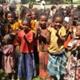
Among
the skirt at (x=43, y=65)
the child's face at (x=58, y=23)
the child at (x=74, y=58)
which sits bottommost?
the skirt at (x=43, y=65)

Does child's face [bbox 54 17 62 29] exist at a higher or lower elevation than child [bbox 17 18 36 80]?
higher

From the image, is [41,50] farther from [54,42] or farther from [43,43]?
[54,42]

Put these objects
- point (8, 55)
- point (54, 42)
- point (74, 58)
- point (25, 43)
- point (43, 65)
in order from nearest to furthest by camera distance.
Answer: point (74, 58)
point (54, 42)
point (25, 43)
point (8, 55)
point (43, 65)

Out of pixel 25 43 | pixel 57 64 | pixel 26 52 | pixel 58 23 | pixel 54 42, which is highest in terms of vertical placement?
pixel 58 23

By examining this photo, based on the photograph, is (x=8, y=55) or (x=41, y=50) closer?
(x=41, y=50)

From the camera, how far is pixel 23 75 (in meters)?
10.8

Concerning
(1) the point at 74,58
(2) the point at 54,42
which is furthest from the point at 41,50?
(1) the point at 74,58

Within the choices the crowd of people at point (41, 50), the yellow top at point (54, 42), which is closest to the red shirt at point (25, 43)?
the crowd of people at point (41, 50)

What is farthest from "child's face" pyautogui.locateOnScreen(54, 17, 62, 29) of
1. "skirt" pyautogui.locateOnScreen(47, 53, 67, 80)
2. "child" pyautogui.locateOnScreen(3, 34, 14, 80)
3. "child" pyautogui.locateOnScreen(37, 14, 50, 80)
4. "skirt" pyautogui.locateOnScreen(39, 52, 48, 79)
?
"child" pyautogui.locateOnScreen(3, 34, 14, 80)

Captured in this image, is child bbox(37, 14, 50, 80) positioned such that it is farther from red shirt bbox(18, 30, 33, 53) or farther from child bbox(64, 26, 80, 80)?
child bbox(64, 26, 80, 80)

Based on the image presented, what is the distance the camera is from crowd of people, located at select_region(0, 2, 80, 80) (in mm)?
9875

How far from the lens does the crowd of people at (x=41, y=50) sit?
32.4ft

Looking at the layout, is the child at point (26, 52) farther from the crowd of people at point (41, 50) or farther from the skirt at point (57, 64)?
the skirt at point (57, 64)

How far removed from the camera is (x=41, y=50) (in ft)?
34.6
